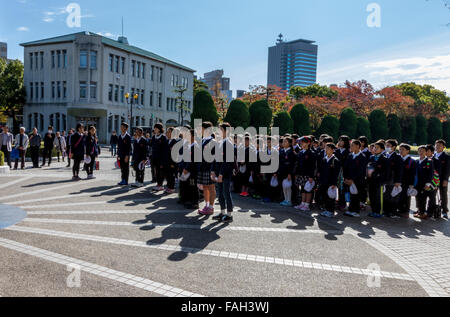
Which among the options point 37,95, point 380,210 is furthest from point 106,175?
point 37,95

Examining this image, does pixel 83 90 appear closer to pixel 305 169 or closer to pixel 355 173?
pixel 305 169

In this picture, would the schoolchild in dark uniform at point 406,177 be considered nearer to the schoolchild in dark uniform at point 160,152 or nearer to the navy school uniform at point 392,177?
the navy school uniform at point 392,177

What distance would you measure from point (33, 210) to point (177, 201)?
374 centimetres

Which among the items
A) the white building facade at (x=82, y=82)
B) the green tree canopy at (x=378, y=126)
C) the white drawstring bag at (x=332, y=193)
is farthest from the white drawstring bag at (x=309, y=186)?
the green tree canopy at (x=378, y=126)

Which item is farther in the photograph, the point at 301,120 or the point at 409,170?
the point at 301,120

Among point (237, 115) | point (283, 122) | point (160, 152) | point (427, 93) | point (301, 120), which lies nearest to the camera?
point (160, 152)

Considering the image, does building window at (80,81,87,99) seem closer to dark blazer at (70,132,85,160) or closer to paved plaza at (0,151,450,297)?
dark blazer at (70,132,85,160)

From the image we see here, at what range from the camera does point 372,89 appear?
55.3 meters

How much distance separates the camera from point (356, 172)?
367 inches

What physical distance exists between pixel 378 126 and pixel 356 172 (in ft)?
137

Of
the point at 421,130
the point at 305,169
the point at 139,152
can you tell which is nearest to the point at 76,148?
the point at 139,152

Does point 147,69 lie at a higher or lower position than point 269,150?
higher
